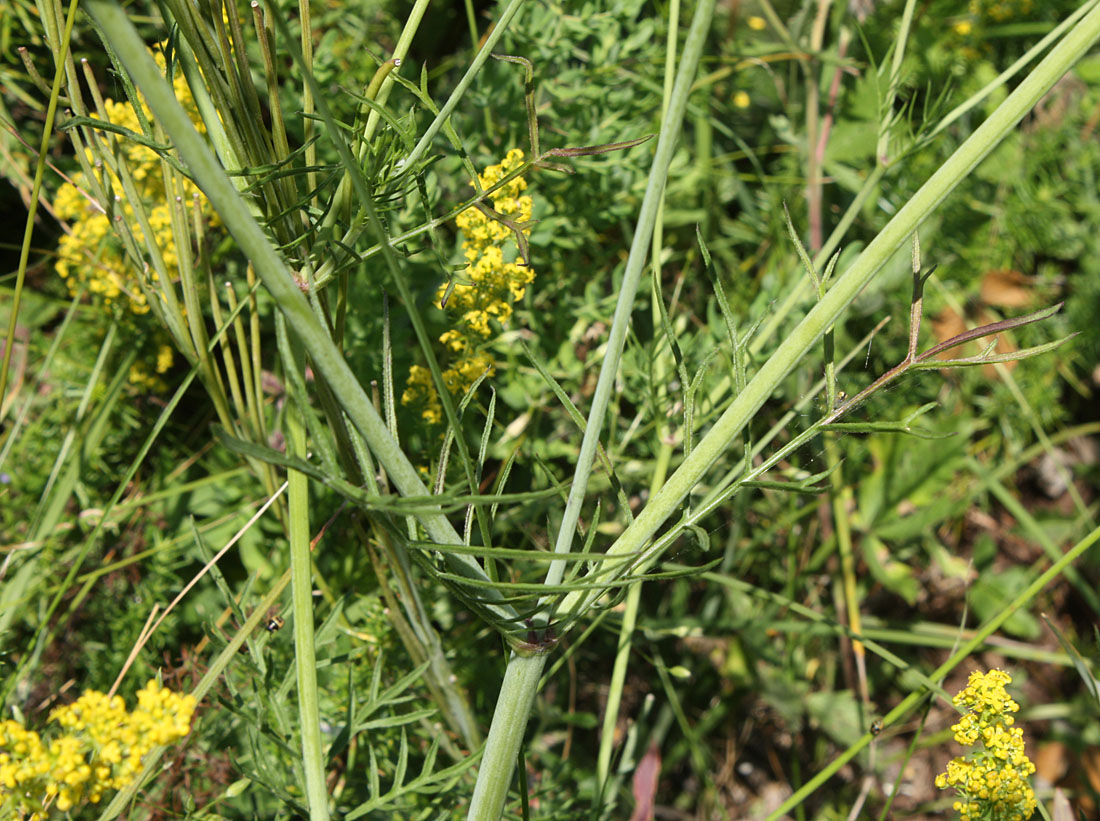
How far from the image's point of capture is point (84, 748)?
0.63m

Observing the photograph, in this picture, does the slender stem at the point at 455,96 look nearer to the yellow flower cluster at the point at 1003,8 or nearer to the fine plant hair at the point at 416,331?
the fine plant hair at the point at 416,331

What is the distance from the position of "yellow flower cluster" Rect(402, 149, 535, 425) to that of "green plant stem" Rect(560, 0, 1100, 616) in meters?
0.38

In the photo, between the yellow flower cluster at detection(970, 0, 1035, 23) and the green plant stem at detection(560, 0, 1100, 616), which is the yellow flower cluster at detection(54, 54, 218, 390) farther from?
the yellow flower cluster at detection(970, 0, 1035, 23)

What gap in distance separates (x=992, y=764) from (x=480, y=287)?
0.84 m

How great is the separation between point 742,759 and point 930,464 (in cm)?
78

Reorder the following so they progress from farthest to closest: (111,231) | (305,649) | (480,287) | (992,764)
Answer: (111,231) < (480,287) < (992,764) < (305,649)

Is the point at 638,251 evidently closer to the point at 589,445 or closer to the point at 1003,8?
the point at 589,445

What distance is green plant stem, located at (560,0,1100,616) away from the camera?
0.64 meters

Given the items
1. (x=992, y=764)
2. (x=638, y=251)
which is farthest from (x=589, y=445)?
(x=992, y=764)


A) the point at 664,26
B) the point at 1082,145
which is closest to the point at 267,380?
the point at 664,26

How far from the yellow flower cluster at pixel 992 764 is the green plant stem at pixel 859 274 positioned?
0.49 meters

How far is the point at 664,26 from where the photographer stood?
1.57m

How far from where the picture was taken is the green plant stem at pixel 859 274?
64 cm

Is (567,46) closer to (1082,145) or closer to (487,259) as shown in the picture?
(487,259)
